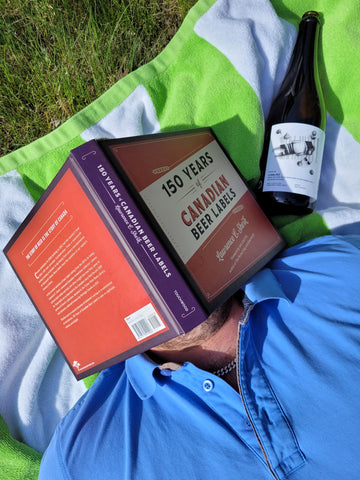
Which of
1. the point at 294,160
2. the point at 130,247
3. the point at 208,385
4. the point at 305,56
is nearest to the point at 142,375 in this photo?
the point at 208,385

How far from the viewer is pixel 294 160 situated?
0.86 meters

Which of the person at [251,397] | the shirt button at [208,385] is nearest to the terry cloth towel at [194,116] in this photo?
the person at [251,397]

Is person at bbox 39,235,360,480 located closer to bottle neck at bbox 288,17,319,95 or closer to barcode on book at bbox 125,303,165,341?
barcode on book at bbox 125,303,165,341

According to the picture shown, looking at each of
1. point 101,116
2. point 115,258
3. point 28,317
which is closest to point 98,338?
point 115,258

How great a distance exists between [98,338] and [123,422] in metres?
0.26

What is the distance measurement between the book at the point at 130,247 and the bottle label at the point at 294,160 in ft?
0.53

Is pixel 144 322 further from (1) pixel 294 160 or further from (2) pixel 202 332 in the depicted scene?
(1) pixel 294 160

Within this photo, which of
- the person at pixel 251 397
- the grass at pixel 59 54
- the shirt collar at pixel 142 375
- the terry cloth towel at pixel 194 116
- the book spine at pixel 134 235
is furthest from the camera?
the grass at pixel 59 54

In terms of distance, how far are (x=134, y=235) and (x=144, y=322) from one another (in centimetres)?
14

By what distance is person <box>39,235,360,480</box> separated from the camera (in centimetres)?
68

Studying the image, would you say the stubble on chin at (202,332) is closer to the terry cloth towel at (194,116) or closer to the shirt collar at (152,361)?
the shirt collar at (152,361)

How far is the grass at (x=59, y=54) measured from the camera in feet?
3.59

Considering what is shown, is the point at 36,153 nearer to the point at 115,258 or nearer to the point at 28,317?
the point at 28,317

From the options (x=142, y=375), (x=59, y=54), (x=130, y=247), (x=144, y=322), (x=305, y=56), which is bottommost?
(x=142, y=375)
